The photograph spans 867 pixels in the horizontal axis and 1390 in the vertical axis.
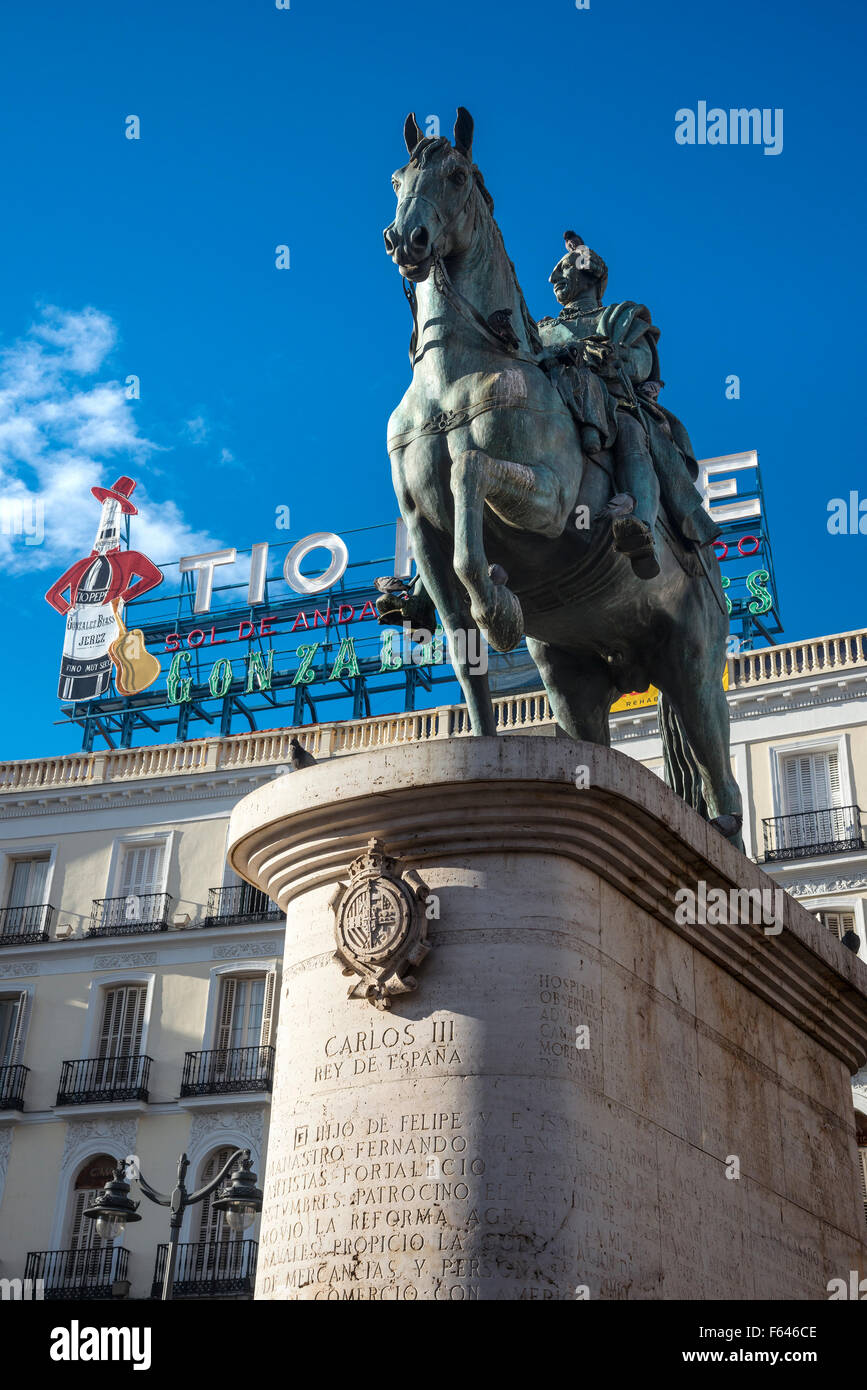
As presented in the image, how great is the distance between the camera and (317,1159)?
6.36 metres

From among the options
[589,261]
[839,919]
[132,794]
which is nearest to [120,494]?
[132,794]

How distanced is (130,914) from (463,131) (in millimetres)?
31323

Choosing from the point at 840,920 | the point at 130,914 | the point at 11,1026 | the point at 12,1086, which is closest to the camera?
the point at 840,920

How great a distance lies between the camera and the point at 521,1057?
6.21 m

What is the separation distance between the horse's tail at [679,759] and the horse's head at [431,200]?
2.83 m

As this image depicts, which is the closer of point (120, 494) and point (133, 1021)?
point (133, 1021)

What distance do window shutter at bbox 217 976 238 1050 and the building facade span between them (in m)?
0.04

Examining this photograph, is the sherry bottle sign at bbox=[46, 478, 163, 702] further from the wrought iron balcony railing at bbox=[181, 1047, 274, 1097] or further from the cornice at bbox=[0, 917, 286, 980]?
the wrought iron balcony railing at bbox=[181, 1047, 274, 1097]

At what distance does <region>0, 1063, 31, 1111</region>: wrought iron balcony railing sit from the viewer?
35656 mm

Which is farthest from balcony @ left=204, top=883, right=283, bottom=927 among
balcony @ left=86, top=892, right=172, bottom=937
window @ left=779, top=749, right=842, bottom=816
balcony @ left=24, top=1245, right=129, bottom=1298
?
window @ left=779, top=749, right=842, bottom=816

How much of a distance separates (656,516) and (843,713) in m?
25.0

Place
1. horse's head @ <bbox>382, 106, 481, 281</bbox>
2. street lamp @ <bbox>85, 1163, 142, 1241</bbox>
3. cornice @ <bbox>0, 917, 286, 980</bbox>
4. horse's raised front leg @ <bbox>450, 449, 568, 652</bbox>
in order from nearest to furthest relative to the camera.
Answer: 1. horse's raised front leg @ <bbox>450, 449, 568, 652</bbox>
2. horse's head @ <bbox>382, 106, 481, 281</bbox>
3. street lamp @ <bbox>85, 1163, 142, 1241</bbox>
4. cornice @ <bbox>0, 917, 286, 980</bbox>

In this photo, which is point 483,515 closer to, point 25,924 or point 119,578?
point 25,924

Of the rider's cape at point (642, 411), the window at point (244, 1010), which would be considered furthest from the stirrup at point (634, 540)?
the window at point (244, 1010)
